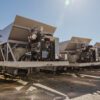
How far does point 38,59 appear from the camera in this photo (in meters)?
10.2

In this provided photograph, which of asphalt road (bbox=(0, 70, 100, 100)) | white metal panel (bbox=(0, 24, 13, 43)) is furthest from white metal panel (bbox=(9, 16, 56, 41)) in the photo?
asphalt road (bbox=(0, 70, 100, 100))

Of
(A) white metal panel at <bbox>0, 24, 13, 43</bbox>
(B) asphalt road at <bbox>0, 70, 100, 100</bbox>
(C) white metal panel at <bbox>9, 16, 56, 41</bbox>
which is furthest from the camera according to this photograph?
(A) white metal panel at <bbox>0, 24, 13, 43</bbox>

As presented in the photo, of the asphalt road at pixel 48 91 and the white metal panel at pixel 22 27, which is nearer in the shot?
the asphalt road at pixel 48 91

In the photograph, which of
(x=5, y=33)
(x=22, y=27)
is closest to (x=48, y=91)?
(x=22, y=27)

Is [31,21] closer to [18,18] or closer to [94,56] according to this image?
[18,18]

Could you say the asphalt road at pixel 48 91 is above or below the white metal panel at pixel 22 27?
below

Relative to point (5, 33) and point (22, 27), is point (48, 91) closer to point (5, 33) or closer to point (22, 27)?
point (22, 27)

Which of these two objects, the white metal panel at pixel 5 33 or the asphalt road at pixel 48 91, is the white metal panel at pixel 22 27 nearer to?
the white metal panel at pixel 5 33

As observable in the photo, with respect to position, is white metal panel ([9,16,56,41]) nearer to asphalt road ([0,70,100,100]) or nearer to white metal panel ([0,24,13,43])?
white metal panel ([0,24,13,43])

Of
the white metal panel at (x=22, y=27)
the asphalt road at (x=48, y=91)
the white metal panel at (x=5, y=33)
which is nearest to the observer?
the asphalt road at (x=48, y=91)

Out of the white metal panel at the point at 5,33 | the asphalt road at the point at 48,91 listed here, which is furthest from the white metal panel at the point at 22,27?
the asphalt road at the point at 48,91

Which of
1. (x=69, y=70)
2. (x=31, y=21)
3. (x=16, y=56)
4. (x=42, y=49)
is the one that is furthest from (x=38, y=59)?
(x=69, y=70)

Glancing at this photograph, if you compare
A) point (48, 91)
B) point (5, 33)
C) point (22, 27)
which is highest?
point (22, 27)

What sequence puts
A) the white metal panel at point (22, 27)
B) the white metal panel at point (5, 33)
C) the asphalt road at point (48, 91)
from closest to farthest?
the asphalt road at point (48, 91), the white metal panel at point (22, 27), the white metal panel at point (5, 33)
